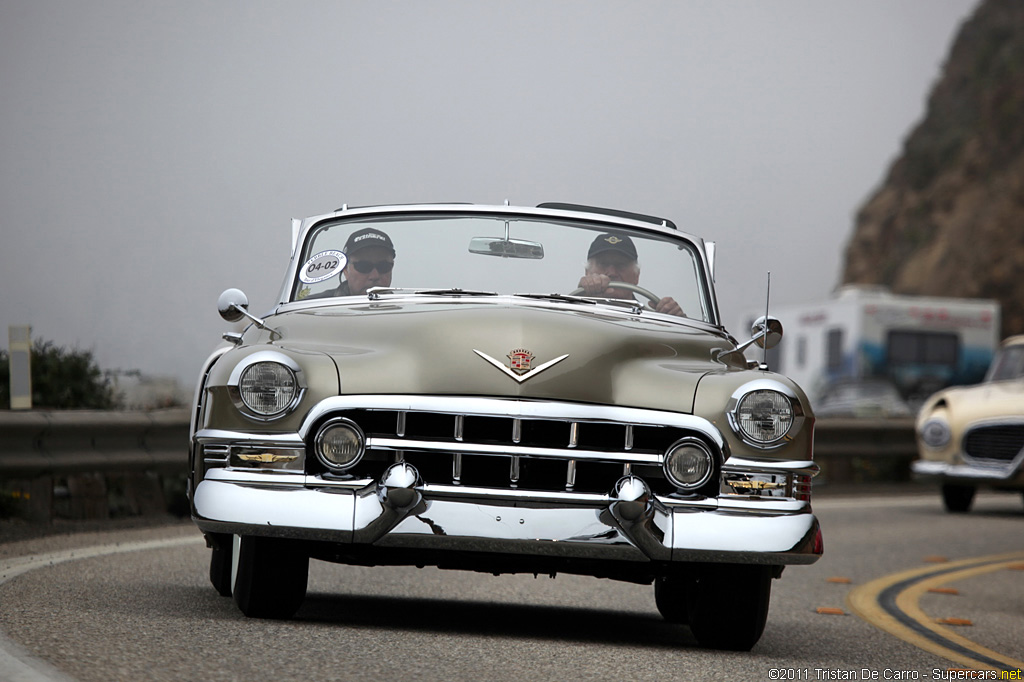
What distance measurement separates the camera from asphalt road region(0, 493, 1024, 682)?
14.3 ft

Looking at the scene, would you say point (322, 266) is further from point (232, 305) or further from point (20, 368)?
point (20, 368)

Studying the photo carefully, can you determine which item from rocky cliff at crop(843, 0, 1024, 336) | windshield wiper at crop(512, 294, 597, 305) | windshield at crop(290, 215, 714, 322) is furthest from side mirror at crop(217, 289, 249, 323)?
rocky cliff at crop(843, 0, 1024, 336)

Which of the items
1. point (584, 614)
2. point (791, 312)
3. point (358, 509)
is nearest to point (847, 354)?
point (791, 312)

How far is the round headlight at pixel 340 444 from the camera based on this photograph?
4.87 meters

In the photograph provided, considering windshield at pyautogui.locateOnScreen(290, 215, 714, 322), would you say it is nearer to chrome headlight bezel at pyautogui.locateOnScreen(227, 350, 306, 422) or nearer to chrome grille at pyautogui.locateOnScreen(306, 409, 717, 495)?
chrome headlight bezel at pyautogui.locateOnScreen(227, 350, 306, 422)

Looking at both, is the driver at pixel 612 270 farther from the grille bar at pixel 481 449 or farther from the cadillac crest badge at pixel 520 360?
the grille bar at pixel 481 449

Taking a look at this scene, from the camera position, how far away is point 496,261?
20.3ft

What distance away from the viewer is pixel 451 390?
4.95m

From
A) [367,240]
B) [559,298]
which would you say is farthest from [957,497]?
[367,240]

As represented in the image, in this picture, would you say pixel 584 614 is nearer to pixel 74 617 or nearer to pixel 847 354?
pixel 74 617

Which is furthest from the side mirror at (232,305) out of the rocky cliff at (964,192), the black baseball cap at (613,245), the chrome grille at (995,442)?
the rocky cliff at (964,192)

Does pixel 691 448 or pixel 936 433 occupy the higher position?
pixel 691 448

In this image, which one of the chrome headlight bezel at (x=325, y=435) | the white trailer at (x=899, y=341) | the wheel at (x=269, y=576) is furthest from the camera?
the white trailer at (x=899, y=341)

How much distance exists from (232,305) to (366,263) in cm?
69
